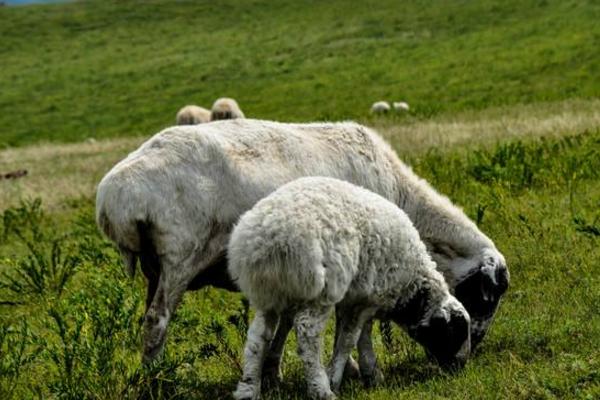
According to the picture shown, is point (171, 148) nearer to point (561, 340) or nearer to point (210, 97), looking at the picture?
point (561, 340)

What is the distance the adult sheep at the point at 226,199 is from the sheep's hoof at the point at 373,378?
642 mm

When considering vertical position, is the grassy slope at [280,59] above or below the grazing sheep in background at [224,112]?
below

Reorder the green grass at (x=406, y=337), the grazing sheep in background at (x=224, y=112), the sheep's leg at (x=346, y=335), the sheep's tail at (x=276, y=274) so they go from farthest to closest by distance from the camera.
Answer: the grazing sheep in background at (x=224, y=112) < the sheep's leg at (x=346, y=335) < the green grass at (x=406, y=337) < the sheep's tail at (x=276, y=274)

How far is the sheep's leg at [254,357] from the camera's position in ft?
20.2

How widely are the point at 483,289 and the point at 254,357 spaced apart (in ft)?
7.67

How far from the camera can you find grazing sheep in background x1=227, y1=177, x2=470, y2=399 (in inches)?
237

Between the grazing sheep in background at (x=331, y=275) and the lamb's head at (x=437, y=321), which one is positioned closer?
the grazing sheep in background at (x=331, y=275)

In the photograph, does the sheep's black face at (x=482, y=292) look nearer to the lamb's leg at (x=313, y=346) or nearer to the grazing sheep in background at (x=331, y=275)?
the grazing sheep in background at (x=331, y=275)

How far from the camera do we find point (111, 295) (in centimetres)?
648

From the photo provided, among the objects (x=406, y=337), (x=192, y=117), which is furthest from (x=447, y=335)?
(x=192, y=117)

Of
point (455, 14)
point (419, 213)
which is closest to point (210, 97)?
point (455, 14)

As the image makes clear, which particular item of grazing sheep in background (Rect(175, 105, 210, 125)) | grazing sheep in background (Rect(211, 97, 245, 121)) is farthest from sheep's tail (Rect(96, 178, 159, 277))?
grazing sheep in background (Rect(175, 105, 210, 125))

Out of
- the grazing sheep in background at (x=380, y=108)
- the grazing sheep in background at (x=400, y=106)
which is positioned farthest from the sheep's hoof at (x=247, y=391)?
the grazing sheep in background at (x=380, y=108)

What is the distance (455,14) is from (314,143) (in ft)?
136
